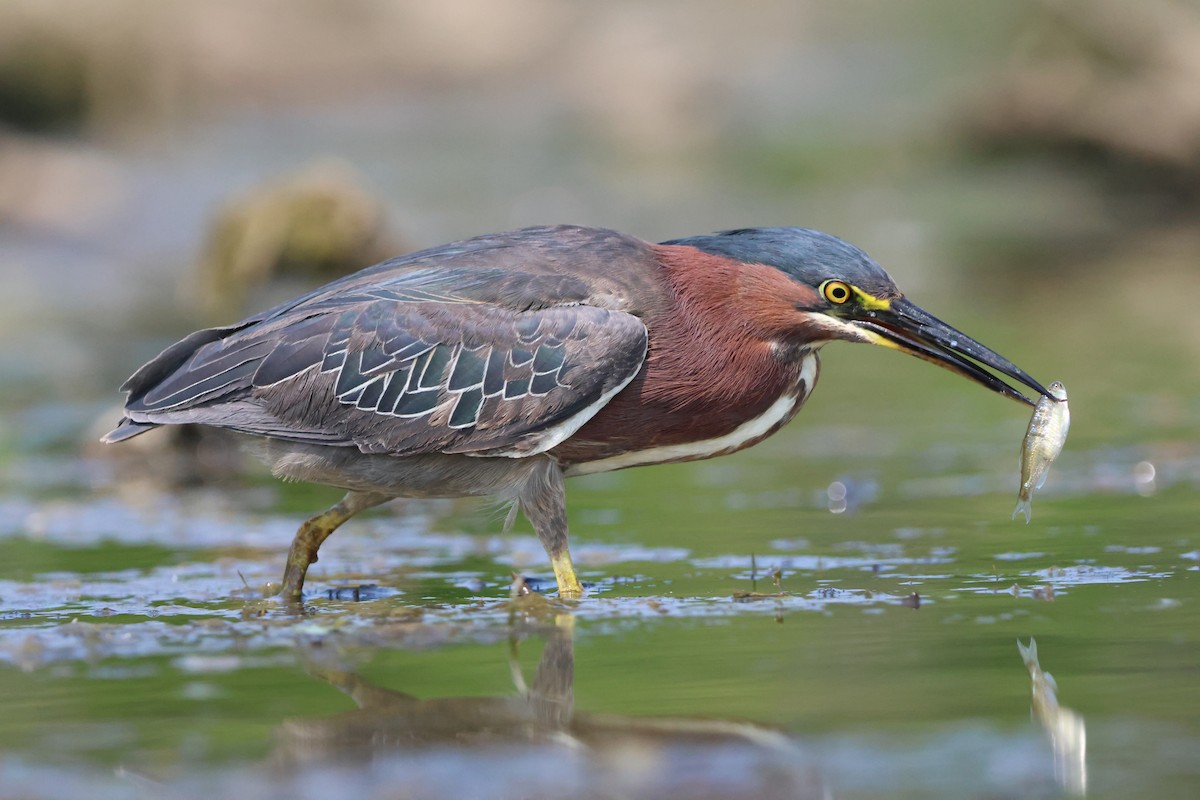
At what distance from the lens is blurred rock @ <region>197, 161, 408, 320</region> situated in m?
15.6

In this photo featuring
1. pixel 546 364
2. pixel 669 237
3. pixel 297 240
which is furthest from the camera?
pixel 669 237

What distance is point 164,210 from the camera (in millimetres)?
21422

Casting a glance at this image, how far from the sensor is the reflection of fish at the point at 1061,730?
13.1 feet

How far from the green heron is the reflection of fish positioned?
75.5 inches

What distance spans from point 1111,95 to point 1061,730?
19.7m

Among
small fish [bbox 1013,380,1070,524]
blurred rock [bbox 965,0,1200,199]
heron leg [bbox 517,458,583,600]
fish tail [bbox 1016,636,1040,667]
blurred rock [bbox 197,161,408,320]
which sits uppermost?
blurred rock [bbox 965,0,1200,199]

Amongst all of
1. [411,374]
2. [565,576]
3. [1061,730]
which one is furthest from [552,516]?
[1061,730]

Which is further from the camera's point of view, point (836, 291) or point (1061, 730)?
point (836, 291)

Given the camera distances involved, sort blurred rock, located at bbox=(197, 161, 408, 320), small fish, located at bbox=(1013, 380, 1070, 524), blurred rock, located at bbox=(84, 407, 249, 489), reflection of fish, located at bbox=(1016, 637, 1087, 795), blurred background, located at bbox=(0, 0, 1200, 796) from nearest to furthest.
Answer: reflection of fish, located at bbox=(1016, 637, 1087, 795), blurred background, located at bbox=(0, 0, 1200, 796), small fish, located at bbox=(1013, 380, 1070, 524), blurred rock, located at bbox=(84, 407, 249, 489), blurred rock, located at bbox=(197, 161, 408, 320)

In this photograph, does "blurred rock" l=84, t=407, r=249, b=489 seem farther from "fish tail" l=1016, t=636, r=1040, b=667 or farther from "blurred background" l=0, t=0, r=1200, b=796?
"fish tail" l=1016, t=636, r=1040, b=667

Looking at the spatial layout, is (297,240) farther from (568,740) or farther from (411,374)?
(568,740)

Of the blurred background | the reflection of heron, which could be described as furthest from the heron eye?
the reflection of heron

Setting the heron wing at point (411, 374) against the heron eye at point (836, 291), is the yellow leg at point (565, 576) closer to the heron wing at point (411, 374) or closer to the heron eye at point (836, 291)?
the heron wing at point (411, 374)

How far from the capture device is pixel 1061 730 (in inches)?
172
